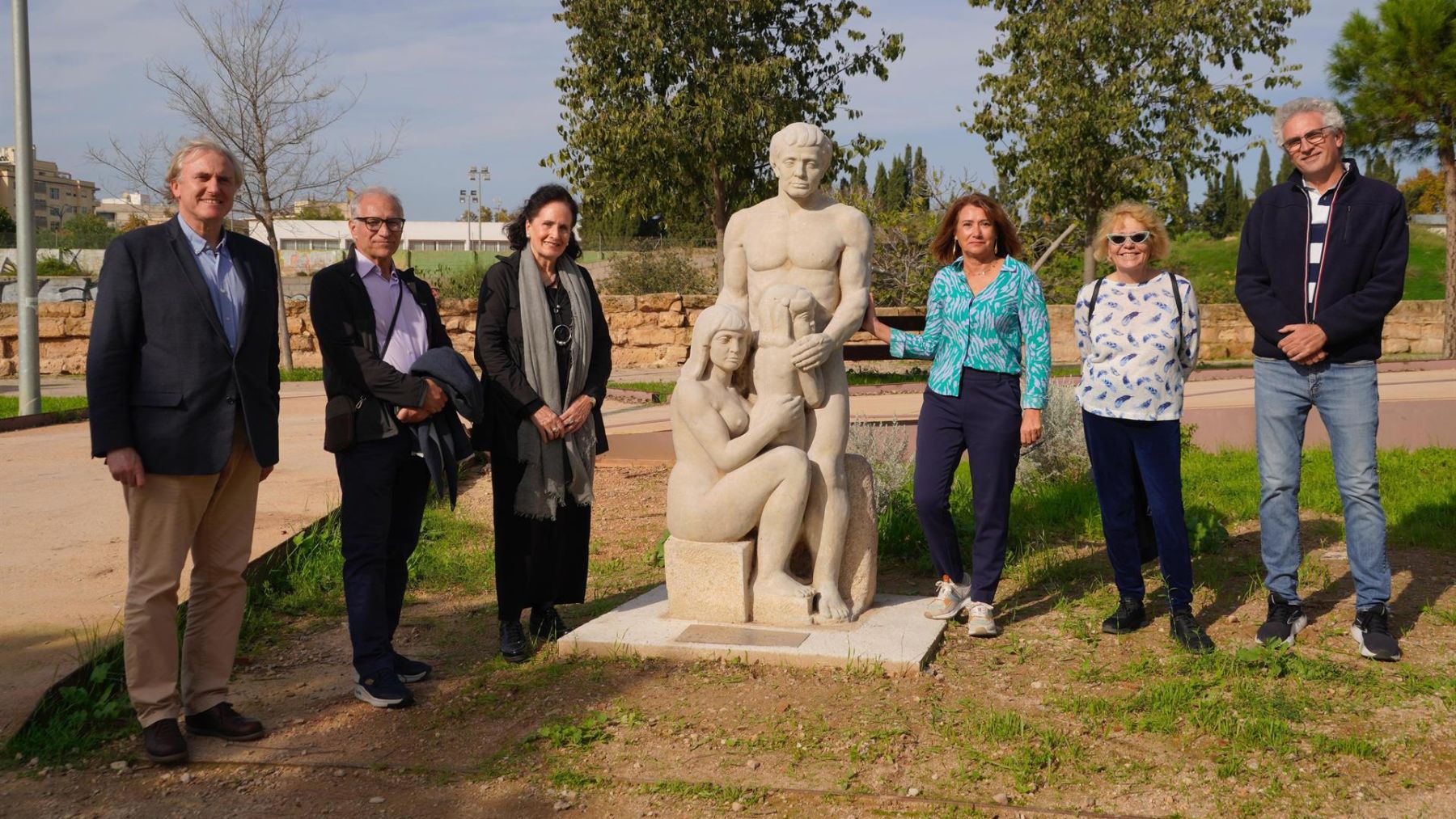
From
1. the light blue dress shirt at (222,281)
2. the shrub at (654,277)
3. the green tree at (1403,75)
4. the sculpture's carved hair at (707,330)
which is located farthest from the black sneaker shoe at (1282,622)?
the shrub at (654,277)

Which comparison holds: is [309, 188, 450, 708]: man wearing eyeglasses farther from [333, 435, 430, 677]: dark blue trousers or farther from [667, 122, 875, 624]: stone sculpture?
[667, 122, 875, 624]: stone sculpture

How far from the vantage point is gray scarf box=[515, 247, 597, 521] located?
4320 mm

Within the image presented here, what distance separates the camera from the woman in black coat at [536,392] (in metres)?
4.32

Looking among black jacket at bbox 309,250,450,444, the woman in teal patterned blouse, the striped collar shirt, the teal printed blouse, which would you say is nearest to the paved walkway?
black jacket at bbox 309,250,450,444

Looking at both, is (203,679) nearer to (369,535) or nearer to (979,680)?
(369,535)

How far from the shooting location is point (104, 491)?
7.64 meters

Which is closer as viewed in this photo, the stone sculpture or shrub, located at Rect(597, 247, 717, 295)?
the stone sculpture

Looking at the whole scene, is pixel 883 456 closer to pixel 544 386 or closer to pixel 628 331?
pixel 544 386

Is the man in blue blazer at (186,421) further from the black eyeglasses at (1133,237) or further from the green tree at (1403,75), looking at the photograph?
the green tree at (1403,75)

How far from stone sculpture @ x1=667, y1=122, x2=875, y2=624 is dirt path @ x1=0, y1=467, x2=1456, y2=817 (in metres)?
0.45

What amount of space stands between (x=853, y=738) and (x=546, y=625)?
1.62 meters

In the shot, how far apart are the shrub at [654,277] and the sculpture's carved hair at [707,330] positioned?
17.1 metres

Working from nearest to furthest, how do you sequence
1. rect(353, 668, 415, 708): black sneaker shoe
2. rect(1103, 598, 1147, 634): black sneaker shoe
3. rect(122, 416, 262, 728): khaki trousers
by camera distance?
rect(122, 416, 262, 728): khaki trousers < rect(353, 668, 415, 708): black sneaker shoe < rect(1103, 598, 1147, 634): black sneaker shoe

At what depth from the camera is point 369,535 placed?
389 centimetres
